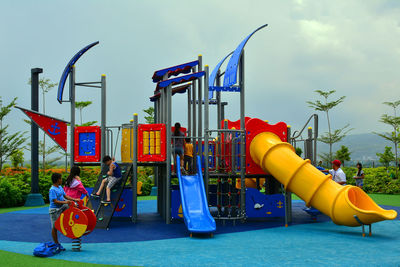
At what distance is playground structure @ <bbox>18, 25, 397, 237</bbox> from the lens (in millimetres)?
11250

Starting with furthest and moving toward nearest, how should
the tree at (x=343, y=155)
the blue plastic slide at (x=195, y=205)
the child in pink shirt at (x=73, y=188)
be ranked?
the tree at (x=343, y=155) < the blue plastic slide at (x=195, y=205) < the child in pink shirt at (x=73, y=188)

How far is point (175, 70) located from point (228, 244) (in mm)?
6448

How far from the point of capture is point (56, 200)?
7789mm

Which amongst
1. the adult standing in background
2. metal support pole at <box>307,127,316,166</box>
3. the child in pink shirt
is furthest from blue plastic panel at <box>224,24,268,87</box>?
the child in pink shirt

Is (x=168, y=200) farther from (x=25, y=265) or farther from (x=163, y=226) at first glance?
(x=25, y=265)

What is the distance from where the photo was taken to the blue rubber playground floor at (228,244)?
24.2ft

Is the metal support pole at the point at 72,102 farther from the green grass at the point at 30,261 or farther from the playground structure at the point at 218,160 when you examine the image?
the green grass at the point at 30,261

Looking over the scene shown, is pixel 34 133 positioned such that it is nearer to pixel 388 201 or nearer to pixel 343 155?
pixel 388 201

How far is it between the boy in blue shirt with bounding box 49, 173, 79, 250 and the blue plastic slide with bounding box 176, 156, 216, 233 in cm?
309

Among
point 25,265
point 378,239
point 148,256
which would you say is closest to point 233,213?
point 378,239

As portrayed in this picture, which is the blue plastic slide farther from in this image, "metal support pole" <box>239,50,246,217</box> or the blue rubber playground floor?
"metal support pole" <box>239,50,246,217</box>

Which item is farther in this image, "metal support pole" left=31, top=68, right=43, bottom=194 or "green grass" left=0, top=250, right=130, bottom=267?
"metal support pole" left=31, top=68, right=43, bottom=194

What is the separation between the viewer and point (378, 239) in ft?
31.4

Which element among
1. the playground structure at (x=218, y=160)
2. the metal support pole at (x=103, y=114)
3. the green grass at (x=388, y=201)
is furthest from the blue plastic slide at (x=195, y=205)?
the green grass at (x=388, y=201)
